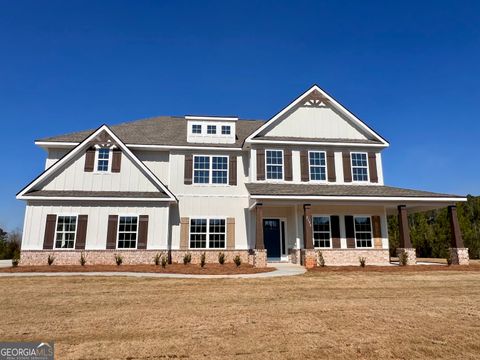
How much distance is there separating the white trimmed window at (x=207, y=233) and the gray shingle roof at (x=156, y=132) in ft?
16.1

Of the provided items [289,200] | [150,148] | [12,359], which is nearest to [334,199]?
[289,200]

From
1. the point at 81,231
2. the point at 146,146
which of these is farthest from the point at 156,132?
the point at 81,231

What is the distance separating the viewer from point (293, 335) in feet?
19.8

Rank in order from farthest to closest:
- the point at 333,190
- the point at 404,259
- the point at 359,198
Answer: the point at 333,190
the point at 359,198
the point at 404,259

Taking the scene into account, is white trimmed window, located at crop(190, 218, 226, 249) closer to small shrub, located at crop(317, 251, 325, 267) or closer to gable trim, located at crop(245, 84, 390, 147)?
small shrub, located at crop(317, 251, 325, 267)

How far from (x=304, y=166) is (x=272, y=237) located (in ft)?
15.8

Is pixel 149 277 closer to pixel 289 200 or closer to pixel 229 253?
pixel 229 253

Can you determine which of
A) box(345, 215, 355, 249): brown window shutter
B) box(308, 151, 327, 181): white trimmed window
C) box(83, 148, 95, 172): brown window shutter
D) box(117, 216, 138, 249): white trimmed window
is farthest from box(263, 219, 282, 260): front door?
box(83, 148, 95, 172): brown window shutter

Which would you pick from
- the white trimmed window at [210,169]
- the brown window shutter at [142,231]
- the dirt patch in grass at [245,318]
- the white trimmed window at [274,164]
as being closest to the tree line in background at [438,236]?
the white trimmed window at [274,164]

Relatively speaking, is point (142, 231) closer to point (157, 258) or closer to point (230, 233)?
point (157, 258)

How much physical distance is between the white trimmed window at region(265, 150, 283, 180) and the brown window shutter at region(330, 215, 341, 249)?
3.94 m

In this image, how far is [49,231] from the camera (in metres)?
17.0

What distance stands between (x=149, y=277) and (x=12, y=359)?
25.9 ft

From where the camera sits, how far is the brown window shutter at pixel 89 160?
18.4m
